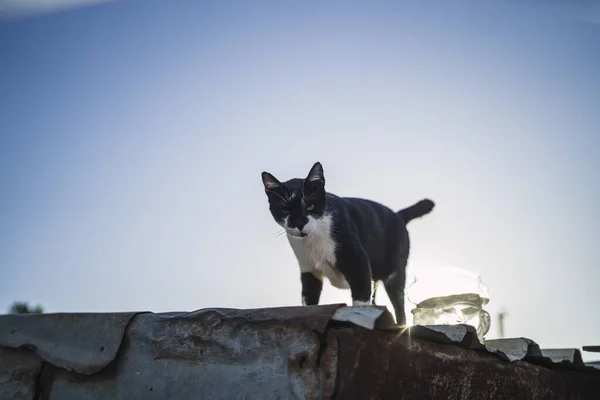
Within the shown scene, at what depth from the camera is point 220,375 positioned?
2016mm

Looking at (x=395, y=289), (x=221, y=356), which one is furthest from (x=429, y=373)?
(x=395, y=289)

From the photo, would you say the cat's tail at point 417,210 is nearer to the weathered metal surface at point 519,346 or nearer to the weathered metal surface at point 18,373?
the weathered metal surface at point 519,346

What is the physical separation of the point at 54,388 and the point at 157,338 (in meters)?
0.45

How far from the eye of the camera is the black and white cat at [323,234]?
11.6 feet

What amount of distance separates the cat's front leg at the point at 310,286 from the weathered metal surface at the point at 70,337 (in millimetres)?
1789

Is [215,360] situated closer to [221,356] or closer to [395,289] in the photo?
[221,356]

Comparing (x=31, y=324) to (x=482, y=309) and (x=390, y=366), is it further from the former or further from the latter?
(x=482, y=309)

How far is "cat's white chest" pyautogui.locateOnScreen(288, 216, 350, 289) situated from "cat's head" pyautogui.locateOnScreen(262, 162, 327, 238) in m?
0.06

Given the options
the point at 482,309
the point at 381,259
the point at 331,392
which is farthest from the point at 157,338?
the point at 482,309

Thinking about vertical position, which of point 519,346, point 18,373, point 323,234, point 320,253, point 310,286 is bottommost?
point 18,373

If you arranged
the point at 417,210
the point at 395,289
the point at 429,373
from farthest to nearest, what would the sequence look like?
the point at 417,210
the point at 395,289
the point at 429,373

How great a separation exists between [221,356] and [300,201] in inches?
→ 62.4

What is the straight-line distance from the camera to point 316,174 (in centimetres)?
355

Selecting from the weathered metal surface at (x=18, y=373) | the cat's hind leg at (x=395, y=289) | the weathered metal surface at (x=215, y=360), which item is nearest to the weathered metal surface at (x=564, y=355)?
the cat's hind leg at (x=395, y=289)
